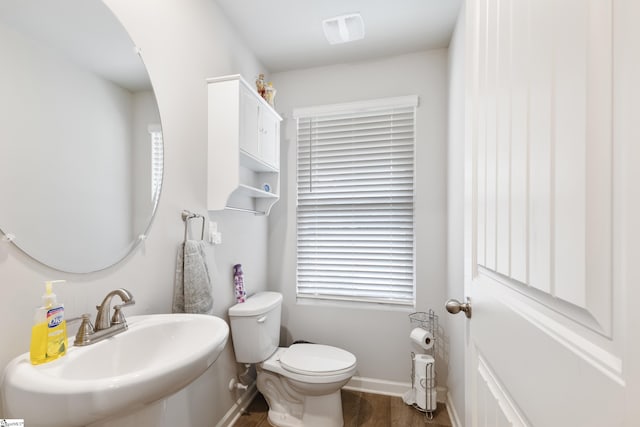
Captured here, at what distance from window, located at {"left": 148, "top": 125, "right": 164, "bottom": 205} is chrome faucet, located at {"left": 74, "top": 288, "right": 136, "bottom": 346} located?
430 millimetres

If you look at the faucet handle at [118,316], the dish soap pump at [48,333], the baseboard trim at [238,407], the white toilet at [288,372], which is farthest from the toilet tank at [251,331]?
the dish soap pump at [48,333]

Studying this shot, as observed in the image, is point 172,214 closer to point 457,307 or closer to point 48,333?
point 48,333

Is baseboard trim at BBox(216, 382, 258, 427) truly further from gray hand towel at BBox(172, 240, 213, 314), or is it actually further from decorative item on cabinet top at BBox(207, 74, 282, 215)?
decorative item on cabinet top at BBox(207, 74, 282, 215)

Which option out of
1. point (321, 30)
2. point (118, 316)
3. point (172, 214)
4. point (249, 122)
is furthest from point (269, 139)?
point (118, 316)

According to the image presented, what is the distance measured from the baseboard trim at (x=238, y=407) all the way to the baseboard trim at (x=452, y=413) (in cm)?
130

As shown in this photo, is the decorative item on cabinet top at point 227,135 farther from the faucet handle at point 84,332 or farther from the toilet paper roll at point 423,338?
the toilet paper roll at point 423,338

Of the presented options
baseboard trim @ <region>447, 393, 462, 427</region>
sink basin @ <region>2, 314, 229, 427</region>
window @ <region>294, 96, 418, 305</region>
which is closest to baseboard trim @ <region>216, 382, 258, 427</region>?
window @ <region>294, 96, 418, 305</region>

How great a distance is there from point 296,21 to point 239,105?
74 centimetres

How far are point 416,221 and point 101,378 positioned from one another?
1937 mm

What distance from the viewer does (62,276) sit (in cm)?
93

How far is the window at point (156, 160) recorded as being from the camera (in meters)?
1.25

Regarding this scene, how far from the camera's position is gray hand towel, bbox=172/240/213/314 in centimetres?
134

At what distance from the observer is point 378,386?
2.16m

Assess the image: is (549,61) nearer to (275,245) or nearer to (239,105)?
(239,105)
